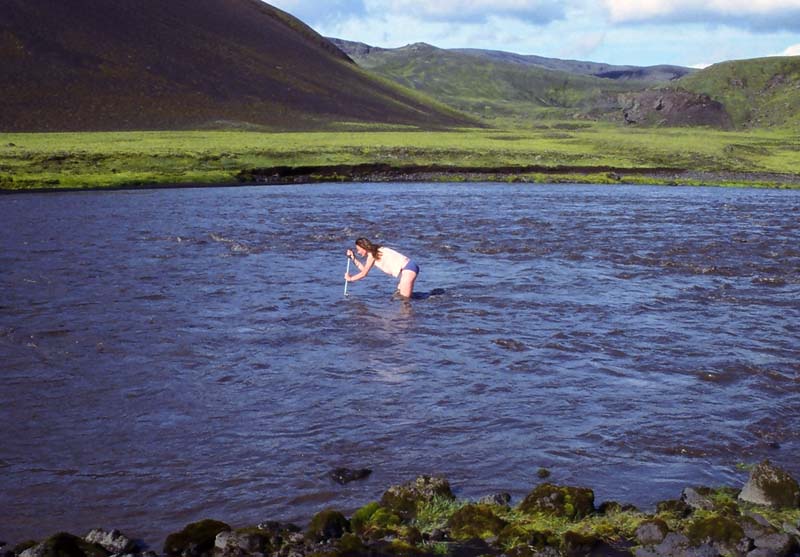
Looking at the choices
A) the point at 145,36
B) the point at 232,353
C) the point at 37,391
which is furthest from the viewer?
the point at 145,36

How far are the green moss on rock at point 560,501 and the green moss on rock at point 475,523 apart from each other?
525mm

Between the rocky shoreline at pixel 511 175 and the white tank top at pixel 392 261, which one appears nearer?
the white tank top at pixel 392 261

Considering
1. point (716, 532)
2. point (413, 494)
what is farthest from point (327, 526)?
point (716, 532)

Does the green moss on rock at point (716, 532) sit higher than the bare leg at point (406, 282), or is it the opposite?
the bare leg at point (406, 282)

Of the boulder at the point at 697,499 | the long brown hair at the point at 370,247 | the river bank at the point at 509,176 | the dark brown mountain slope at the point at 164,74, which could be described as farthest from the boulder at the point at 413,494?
the dark brown mountain slope at the point at 164,74

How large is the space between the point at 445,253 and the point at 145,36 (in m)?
120

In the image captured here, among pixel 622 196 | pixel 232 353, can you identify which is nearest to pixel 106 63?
pixel 622 196

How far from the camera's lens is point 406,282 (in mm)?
21203

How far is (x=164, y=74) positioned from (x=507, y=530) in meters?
128

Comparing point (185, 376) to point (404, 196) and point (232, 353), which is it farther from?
point (404, 196)

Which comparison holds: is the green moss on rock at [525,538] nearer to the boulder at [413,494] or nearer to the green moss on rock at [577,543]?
the green moss on rock at [577,543]

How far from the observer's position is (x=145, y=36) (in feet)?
452

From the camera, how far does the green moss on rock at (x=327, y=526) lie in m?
9.13

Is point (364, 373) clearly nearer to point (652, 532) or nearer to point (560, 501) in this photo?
point (560, 501)
